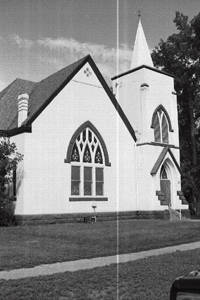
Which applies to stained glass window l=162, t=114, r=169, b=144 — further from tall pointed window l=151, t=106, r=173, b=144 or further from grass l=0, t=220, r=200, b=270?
grass l=0, t=220, r=200, b=270

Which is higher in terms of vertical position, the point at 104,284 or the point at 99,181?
the point at 99,181

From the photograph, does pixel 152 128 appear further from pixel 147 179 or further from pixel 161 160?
pixel 147 179

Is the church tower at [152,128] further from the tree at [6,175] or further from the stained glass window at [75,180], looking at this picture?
the tree at [6,175]

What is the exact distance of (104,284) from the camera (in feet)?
23.8

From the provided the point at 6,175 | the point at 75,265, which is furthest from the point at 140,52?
the point at 75,265

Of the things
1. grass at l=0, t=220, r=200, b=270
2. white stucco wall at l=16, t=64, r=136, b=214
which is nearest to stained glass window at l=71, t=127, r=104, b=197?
white stucco wall at l=16, t=64, r=136, b=214

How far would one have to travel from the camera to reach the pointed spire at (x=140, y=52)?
30.2 m

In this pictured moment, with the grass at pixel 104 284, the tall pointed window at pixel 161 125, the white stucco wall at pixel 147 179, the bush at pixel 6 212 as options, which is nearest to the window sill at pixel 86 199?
the white stucco wall at pixel 147 179

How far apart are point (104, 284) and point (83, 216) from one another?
1639 centimetres

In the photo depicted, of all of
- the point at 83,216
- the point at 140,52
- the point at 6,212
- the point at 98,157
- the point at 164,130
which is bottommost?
the point at 83,216

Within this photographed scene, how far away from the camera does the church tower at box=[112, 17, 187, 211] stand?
89.2ft

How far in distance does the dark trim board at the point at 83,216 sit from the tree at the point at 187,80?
10437 mm

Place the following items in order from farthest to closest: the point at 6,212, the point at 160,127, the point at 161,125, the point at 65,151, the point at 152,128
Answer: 1. the point at 161,125
2. the point at 160,127
3. the point at 152,128
4. the point at 65,151
5. the point at 6,212

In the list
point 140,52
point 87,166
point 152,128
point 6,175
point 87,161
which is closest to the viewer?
point 6,175
